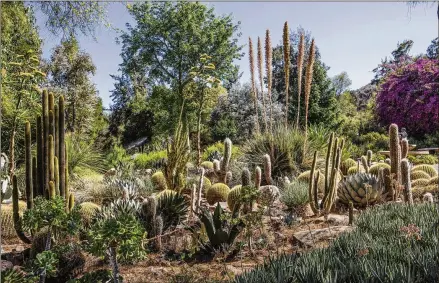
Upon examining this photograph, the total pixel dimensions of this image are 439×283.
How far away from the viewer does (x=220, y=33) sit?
82.0 ft

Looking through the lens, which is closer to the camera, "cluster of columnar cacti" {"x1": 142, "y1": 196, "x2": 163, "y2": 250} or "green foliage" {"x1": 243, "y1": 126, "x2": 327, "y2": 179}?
"cluster of columnar cacti" {"x1": 142, "y1": 196, "x2": 163, "y2": 250}

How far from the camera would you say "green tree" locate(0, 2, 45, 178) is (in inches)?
313

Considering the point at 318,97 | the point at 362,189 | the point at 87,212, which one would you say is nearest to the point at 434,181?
the point at 362,189

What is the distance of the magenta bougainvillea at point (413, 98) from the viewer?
16.8 metres

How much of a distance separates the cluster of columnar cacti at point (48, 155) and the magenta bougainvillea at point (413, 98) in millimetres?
14754

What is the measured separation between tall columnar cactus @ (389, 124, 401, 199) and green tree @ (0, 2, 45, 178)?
18.3 ft

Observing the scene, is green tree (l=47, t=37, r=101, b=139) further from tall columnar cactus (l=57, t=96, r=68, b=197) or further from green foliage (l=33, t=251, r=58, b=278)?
green foliage (l=33, t=251, r=58, b=278)

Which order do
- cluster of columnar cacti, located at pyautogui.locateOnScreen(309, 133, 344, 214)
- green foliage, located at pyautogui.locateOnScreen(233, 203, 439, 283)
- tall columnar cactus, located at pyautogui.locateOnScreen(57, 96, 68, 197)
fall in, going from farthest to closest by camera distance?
cluster of columnar cacti, located at pyautogui.locateOnScreen(309, 133, 344, 214)
tall columnar cactus, located at pyautogui.locateOnScreen(57, 96, 68, 197)
green foliage, located at pyautogui.locateOnScreen(233, 203, 439, 283)

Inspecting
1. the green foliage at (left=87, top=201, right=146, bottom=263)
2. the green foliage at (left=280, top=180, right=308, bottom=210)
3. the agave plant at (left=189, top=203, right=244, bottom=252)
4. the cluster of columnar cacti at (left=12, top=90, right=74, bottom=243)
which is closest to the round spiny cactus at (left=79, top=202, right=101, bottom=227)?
the cluster of columnar cacti at (left=12, top=90, right=74, bottom=243)

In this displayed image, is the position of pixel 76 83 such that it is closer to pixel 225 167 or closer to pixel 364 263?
pixel 225 167

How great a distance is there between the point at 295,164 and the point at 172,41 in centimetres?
1731

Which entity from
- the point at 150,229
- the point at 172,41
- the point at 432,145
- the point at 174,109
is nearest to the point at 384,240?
the point at 150,229

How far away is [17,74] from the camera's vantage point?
7492 mm

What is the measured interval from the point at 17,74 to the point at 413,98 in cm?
1499
